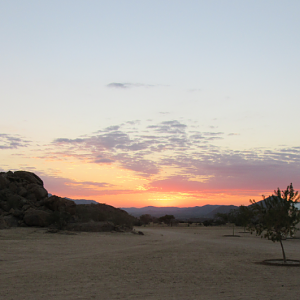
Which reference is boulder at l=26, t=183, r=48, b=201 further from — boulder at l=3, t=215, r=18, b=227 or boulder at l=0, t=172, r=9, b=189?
boulder at l=3, t=215, r=18, b=227

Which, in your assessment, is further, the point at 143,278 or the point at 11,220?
the point at 11,220

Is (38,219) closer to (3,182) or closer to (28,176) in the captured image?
(3,182)

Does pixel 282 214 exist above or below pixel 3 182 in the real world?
below

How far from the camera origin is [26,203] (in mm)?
47250

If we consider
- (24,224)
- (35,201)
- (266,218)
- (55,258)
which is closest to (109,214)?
(35,201)

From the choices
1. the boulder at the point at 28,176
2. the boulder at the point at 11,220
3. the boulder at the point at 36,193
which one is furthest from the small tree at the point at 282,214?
the boulder at the point at 28,176

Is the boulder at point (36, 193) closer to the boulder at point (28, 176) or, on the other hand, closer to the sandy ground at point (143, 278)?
the boulder at point (28, 176)

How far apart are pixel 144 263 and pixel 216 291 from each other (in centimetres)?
731

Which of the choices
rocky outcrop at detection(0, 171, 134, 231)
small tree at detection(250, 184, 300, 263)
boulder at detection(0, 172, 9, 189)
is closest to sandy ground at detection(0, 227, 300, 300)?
small tree at detection(250, 184, 300, 263)

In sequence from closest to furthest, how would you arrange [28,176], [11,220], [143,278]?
[143,278]
[11,220]
[28,176]

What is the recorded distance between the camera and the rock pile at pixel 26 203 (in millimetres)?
41094

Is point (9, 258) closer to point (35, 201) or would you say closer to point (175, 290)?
point (175, 290)

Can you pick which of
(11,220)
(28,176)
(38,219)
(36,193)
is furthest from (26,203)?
(28,176)

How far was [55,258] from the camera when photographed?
1944 centimetres
